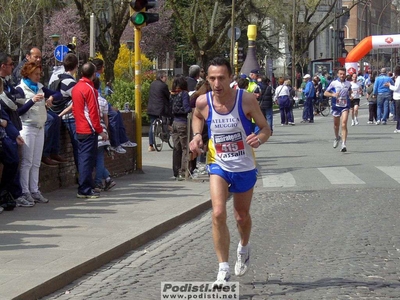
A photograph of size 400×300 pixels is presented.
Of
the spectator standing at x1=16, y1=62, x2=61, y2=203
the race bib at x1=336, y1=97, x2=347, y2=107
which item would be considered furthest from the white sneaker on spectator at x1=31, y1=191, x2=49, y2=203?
the race bib at x1=336, y1=97, x2=347, y2=107

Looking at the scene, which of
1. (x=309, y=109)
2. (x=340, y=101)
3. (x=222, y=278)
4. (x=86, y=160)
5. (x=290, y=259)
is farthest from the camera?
(x=309, y=109)

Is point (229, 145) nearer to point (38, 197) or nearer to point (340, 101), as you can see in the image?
Result: point (38, 197)

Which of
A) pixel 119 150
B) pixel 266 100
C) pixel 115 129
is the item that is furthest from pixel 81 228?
pixel 266 100

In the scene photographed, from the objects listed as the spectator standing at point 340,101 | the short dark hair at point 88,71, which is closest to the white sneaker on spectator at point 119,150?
the short dark hair at point 88,71

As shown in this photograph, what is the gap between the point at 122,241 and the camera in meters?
9.32

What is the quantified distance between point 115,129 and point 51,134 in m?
1.63

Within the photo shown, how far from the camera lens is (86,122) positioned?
490 inches

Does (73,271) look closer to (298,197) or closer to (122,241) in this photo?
(122,241)

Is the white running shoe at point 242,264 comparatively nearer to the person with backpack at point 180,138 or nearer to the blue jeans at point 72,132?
the blue jeans at point 72,132

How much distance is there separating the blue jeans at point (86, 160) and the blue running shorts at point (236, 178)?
5.22m

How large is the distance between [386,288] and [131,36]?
67.2 m

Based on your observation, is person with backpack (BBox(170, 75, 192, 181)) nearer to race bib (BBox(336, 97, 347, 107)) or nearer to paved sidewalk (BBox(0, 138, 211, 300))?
paved sidewalk (BBox(0, 138, 211, 300))

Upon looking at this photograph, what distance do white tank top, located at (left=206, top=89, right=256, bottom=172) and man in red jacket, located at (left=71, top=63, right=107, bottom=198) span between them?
5.08 meters

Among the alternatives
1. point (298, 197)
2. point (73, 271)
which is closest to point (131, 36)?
point (298, 197)
